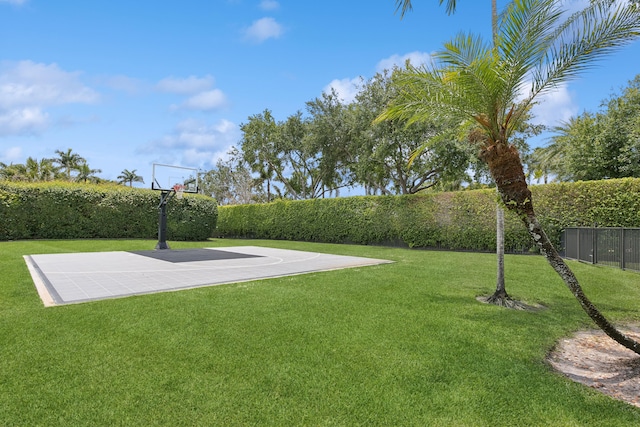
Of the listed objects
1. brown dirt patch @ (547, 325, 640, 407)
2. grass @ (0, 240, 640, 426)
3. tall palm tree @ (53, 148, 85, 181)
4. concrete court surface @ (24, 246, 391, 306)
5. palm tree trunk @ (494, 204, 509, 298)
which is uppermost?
tall palm tree @ (53, 148, 85, 181)

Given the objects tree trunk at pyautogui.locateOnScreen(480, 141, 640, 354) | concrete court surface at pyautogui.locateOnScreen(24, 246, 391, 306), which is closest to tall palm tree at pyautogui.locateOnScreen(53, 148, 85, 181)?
concrete court surface at pyautogui.locateOnScreen(24, 246, 391, 306)

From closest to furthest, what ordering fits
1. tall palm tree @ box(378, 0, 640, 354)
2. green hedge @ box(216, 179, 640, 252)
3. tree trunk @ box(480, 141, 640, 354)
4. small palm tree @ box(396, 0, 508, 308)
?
tree trunk @ box(480, 141, 640, 354) → tall palm tree @ box(378, 0, 640, 354) → small palm tree @ box(396, 0, 508, 308) → green hedge @ box(216, 179, 640, 252)

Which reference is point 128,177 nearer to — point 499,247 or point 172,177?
point 172,177

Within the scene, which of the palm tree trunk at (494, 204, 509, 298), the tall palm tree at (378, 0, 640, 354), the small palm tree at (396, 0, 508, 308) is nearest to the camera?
the tall palm tree at (378, 0, 640, 354)

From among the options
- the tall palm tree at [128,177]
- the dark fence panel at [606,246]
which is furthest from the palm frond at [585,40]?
the tall palm tree at [128,177]

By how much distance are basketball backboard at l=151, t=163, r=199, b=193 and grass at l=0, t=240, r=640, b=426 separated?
12.0 metres

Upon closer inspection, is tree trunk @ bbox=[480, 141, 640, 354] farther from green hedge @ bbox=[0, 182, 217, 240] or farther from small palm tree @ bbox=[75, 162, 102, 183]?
small palm tree @ bbox=[75, 162, 102, 183]

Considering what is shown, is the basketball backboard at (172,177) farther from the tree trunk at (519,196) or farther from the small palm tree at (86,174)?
the small palm tree at (86,174)

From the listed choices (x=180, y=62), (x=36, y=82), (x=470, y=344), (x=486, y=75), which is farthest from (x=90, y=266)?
(x=36, y=82)

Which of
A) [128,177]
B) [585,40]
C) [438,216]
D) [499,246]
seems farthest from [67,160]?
[585,40]

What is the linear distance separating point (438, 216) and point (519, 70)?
12470mm

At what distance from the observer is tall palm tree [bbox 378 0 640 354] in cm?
392

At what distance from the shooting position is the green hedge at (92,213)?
17781mm

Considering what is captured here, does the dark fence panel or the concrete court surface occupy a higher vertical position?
the dark fence panel
